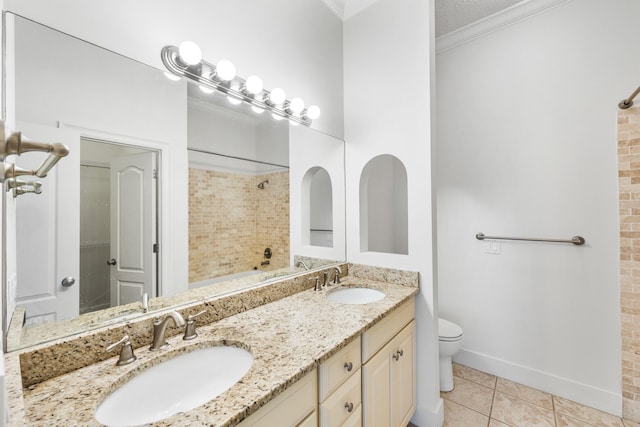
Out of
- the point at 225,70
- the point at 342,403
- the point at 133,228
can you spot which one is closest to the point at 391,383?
the point at 342,403

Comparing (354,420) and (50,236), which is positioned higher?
(50,236)

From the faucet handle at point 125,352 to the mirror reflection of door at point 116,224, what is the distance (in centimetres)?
19

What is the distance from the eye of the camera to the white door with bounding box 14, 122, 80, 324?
33.1 inches

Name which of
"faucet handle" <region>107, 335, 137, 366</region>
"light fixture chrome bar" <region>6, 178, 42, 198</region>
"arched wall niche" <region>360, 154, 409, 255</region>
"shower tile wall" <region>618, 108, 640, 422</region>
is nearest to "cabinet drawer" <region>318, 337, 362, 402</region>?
"faucet handle" <region>107, 335, 137, 366</region>

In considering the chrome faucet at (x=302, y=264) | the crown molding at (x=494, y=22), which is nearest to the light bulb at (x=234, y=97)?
the chrome faucet at (x=302, y=264)

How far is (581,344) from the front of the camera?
185 centimetres

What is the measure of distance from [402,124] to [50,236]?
177 centimetres

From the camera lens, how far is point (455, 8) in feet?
6.89

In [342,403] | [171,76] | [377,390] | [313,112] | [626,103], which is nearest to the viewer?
[342,403]

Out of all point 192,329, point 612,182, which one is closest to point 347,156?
point 192,329

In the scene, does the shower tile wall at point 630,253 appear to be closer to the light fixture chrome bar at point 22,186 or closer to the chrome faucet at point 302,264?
the chrome faucet at point 302,264

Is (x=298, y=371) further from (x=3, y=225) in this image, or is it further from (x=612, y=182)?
(x=612, y=182)

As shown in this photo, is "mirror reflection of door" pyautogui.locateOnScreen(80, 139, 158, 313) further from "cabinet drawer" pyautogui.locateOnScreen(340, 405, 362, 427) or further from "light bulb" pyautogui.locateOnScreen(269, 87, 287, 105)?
"cabinet drawer" pyautogui.locateOnScreen(340, 405, 362, 427)

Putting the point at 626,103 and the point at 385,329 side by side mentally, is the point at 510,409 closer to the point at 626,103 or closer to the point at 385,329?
the point at 385,329
